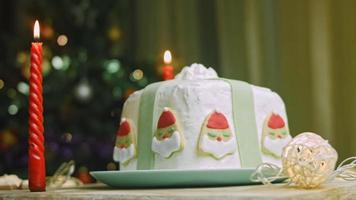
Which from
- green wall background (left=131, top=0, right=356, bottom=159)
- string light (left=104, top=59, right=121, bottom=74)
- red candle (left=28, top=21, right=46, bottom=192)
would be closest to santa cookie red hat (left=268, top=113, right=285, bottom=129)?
red candle (left=28, top=21, right=46, bottom=192)

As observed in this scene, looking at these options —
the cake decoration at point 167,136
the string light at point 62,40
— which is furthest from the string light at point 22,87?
the cake decoration at point 167,136

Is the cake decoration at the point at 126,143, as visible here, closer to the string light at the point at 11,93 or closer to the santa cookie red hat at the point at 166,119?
the santa cookie red hat at the point at 166,119

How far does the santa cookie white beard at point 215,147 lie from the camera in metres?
1.10

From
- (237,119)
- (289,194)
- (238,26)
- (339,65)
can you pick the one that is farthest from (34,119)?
(238,26)

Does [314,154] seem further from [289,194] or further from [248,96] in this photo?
[248,96]

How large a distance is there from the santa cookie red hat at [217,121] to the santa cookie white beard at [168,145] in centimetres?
6

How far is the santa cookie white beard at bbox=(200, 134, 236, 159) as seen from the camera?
3.61ft

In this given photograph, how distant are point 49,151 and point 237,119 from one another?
Answer: 5.27 ft

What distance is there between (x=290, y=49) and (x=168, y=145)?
1815 mm

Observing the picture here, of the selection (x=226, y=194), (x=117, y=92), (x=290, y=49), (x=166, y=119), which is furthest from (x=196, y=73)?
(x=290, y=49)

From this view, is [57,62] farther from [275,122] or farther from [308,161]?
[308,161]

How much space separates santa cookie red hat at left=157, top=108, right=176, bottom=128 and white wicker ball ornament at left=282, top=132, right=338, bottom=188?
26 cm

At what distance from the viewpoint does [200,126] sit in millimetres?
1122

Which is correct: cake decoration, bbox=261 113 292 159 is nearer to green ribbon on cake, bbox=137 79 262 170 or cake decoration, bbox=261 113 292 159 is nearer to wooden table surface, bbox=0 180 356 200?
green ribbon on cake, bbox=137 79 262 170
